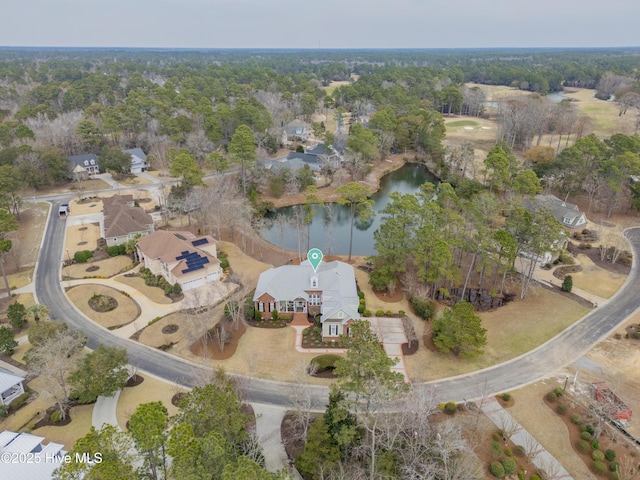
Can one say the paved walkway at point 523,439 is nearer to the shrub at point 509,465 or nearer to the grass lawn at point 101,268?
the shrub at point 509,465

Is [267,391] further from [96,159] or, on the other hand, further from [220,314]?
[96,159]

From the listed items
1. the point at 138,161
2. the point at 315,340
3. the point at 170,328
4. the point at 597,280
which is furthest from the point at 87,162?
the point at 597,280

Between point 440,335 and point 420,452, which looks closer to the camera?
point 420,452

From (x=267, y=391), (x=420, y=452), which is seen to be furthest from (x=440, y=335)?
(x=267, y=391)

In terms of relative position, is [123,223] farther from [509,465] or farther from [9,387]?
[509,465]

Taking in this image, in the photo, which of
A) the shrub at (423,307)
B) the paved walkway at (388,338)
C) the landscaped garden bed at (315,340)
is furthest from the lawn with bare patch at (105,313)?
the shrub at (423,307)

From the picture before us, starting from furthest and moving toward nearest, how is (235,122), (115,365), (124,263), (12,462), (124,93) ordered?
1. (124,93)
2. (235,122)
3. (124,263)
4. (115,365)
5. (12,462)
